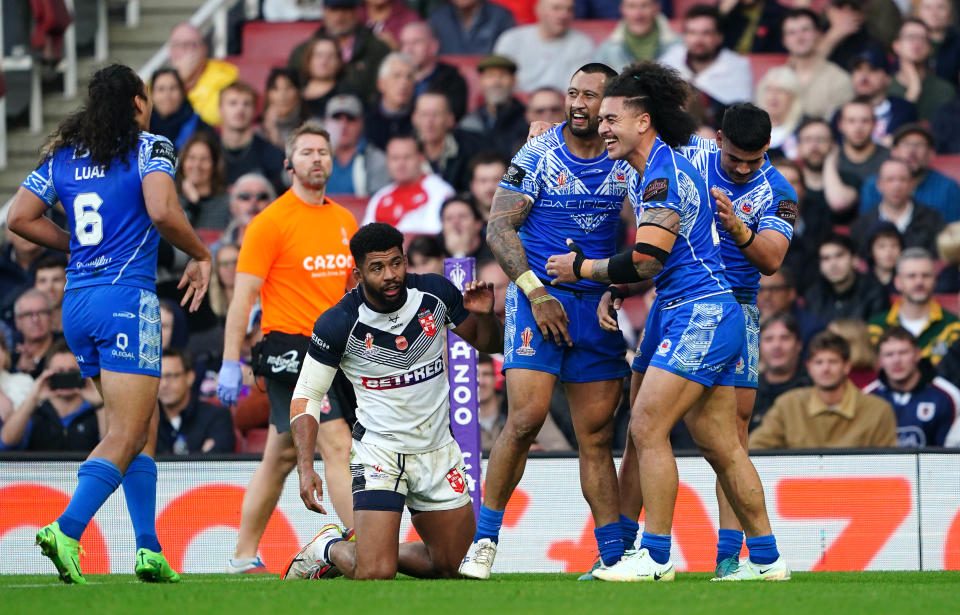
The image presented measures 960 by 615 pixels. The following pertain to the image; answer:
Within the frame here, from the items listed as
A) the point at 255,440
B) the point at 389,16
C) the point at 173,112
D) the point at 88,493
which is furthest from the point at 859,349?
the point at 173,112

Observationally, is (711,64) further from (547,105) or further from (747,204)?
(747,204)

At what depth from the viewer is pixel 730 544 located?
7.23 metres

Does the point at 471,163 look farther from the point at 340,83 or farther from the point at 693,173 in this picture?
the point at 693,173

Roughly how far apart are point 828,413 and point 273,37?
8.25 m

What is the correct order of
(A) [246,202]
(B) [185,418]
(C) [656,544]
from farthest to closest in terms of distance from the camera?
(A) [246,202] → (B) [185,418] → (C) [656,544]

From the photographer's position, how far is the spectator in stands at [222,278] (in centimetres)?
1155

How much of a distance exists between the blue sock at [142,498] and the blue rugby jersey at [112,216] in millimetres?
920

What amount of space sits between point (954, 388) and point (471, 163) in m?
4.48

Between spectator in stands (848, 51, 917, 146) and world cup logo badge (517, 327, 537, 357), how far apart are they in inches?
273

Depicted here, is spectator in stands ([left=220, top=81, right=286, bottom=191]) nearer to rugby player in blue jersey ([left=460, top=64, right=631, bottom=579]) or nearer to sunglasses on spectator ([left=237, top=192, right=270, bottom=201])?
sunglasses on spectator ([left=237, top=192, right=270, bottom=201])

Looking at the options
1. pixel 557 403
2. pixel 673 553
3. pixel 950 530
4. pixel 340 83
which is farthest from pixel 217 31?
pixel 950 530

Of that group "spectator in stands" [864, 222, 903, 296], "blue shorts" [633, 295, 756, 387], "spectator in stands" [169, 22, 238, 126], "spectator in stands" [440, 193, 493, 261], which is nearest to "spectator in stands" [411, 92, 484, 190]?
"spectator in stands" [440, 193, 493, 261]

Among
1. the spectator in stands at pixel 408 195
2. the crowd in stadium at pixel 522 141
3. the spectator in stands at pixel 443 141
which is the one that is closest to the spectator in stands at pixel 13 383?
the crowd in stadium at pixel 522 141

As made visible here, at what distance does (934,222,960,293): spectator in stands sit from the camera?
11.6 m
